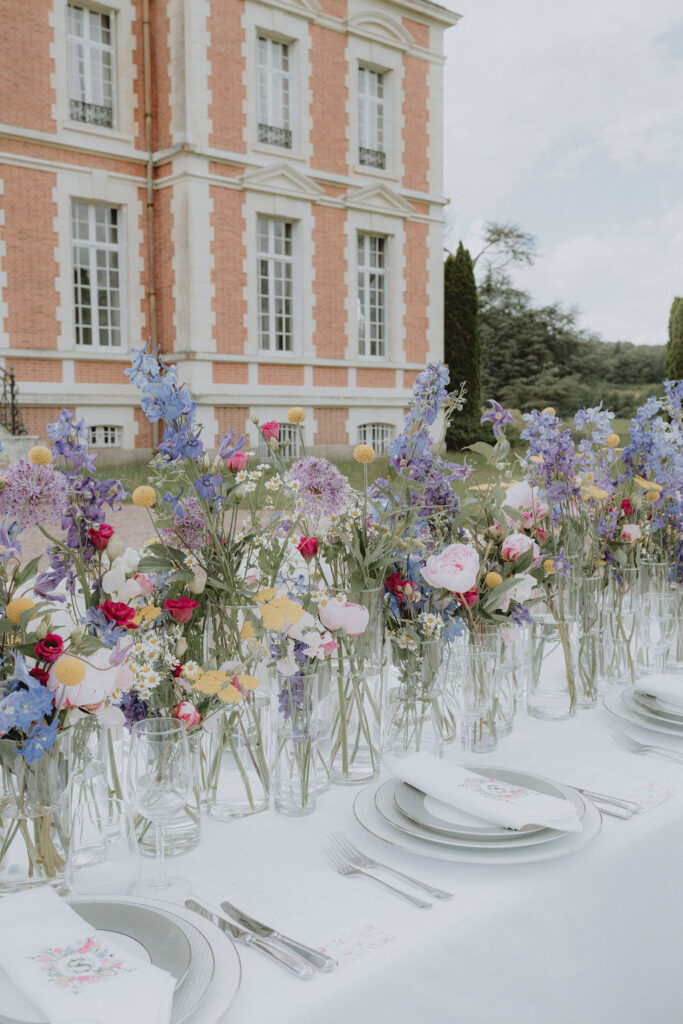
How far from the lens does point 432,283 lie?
47.2 feet

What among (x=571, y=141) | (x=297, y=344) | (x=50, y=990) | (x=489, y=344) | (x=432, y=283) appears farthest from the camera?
(x=571, y=141)

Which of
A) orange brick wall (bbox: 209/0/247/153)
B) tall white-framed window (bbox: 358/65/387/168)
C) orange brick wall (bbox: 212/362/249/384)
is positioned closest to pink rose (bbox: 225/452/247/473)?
orange brick wall (bbox: 212/362/249/384)

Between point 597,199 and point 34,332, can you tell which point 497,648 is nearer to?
point 34,332

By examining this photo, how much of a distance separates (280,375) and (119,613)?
11941mm

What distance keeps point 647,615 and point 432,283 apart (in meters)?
13.3

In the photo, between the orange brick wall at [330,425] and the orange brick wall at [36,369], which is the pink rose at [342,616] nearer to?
the orange brick wall at [36,369]

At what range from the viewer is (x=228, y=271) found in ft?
39.5

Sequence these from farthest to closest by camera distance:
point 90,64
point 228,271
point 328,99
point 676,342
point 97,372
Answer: point 676,342, point 328,99, point 228,271, point 90,64, point 97,372

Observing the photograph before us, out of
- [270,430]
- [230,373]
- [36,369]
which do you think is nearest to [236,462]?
[270,430]

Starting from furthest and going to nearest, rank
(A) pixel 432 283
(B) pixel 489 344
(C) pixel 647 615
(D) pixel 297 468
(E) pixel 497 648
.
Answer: (B) pixel 489 344
(A) pixel 432 283
(C) pixel 647 615
(E) pixel 497 648
(D) pixel 297 468

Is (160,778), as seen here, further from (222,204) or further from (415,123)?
(415,123)

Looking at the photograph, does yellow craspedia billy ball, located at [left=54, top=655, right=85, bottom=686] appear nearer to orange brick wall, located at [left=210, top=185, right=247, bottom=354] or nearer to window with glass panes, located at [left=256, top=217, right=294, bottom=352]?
orange brick wall, located at [left=210, top=185, right=247, bottom=354]

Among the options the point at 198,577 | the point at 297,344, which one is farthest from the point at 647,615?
the point at 297,344

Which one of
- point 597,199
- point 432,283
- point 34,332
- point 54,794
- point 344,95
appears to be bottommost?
point 54,794
